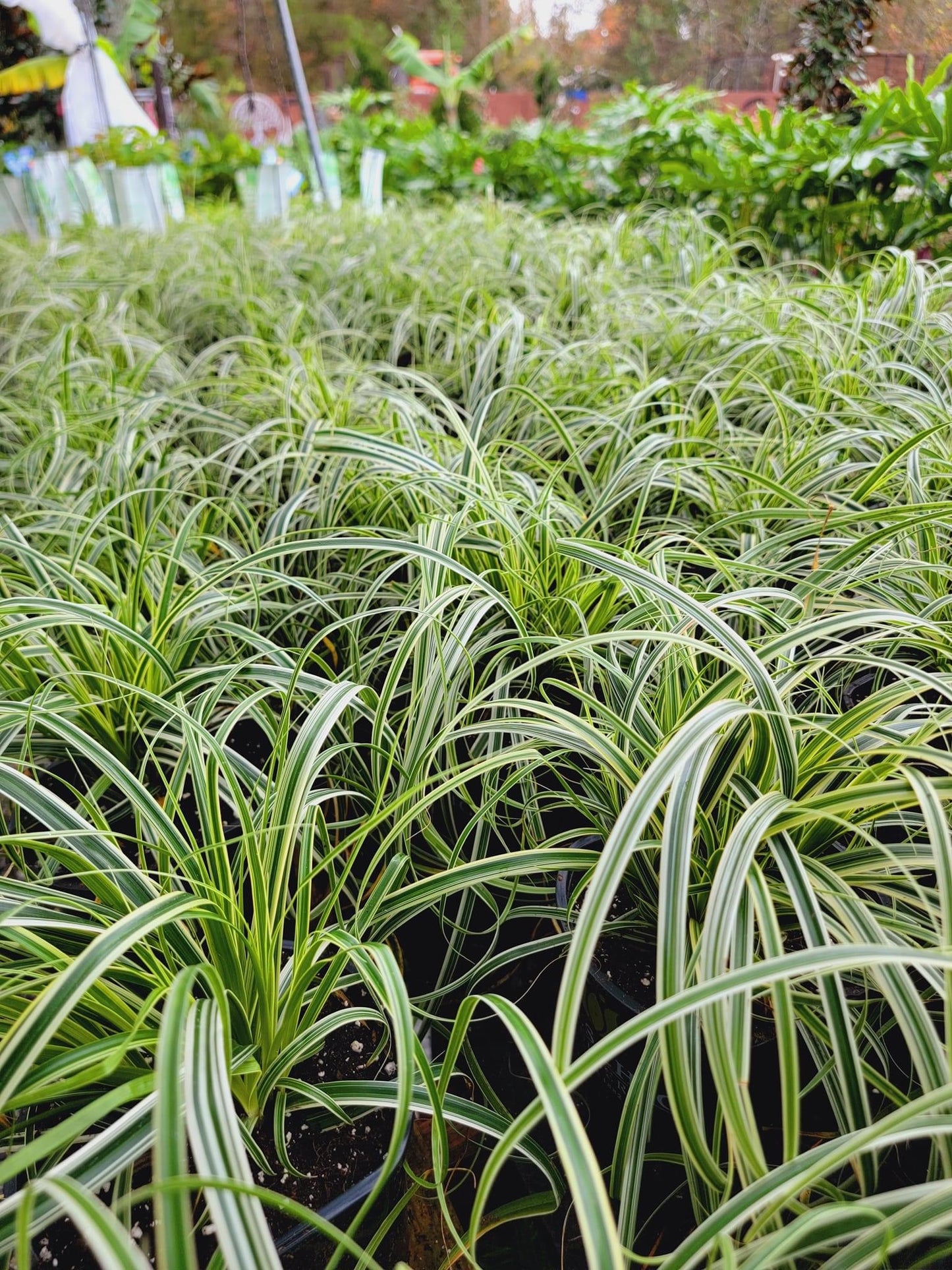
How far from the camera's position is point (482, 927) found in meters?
0.91

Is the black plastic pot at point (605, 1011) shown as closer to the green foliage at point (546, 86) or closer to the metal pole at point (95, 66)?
the metal pole at point (95, 66)

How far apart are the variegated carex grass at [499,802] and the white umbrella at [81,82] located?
5712 mm

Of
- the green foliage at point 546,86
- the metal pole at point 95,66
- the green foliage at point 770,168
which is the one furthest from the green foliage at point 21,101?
the green foliage at point 770,168

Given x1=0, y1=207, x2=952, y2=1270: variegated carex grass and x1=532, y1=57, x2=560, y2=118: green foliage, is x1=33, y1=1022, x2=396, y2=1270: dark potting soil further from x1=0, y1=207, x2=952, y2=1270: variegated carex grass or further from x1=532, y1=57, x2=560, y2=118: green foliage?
x1=532, y1=57, x2=560, y2=118: green foliage

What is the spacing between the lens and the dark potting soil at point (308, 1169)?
59cm

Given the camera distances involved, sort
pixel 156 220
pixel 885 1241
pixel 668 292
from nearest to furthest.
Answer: pixel 885 1241
pixel 668 292
pixel 156 220

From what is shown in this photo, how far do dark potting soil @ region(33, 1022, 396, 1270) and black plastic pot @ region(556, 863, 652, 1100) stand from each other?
19 cm

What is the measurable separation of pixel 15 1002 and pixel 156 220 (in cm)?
488

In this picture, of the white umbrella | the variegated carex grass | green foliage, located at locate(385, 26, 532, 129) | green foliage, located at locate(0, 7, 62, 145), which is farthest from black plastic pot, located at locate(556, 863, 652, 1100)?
green foliage, located at locate(0, 7, 62, 145)

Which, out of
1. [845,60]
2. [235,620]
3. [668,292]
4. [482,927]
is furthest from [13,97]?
[482,927]

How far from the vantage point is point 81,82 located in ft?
19.8

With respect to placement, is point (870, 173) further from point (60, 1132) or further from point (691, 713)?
point (60, 1132)

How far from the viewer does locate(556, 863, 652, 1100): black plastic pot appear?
0.72 m

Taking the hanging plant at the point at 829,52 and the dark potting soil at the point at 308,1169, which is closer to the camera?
A: the dark potting soil at the point at 308,1169
